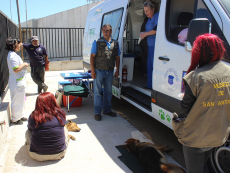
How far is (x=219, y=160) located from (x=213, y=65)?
128 cm

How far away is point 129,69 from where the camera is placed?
5016 millimetres

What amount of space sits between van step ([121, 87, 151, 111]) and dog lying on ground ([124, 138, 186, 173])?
0.75 metres

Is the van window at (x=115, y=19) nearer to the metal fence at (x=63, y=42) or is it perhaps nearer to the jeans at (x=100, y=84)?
the jeans at (x=100, y=84)

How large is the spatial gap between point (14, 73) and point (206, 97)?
3.33m

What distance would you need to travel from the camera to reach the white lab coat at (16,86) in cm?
374

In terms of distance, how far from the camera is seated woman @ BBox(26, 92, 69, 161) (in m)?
2.72

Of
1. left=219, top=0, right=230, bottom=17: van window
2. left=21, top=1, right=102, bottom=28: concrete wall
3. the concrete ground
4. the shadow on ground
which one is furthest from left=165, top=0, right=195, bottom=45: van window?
left=21, top=1, right=102, bottom=28: concrete wall

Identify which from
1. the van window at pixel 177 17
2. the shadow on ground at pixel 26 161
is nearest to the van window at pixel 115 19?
the van window at pixel 177 17

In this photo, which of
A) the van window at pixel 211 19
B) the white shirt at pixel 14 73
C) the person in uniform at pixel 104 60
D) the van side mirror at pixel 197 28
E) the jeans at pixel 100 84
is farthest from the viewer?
the jeans at pixel 100 84

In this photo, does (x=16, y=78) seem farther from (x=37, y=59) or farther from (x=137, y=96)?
(x=37, y=59)

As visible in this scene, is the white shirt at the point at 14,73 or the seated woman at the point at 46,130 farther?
the white shirt at the point at 14,73

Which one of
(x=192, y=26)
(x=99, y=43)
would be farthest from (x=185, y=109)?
(x=99, y=43)

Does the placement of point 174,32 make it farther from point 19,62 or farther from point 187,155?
point 19,62

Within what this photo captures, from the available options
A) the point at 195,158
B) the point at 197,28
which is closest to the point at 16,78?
the point at 197,28
